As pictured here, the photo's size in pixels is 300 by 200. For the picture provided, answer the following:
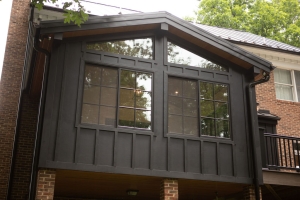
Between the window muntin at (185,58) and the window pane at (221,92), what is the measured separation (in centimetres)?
60

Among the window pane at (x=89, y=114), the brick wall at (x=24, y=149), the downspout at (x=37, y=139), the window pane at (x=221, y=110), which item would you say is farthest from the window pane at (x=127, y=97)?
the brick wall at (x=24, y=149)

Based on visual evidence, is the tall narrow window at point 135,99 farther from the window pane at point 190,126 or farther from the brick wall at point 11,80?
the brick wall at point 11,80

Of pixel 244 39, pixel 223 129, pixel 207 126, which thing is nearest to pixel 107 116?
pixel 207 126

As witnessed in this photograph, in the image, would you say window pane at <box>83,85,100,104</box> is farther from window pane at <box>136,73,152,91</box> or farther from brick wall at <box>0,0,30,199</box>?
brick wall at <box>0,0,30,199</box>

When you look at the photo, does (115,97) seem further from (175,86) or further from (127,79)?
(175,86)

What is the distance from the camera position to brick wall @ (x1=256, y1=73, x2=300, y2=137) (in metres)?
14.9

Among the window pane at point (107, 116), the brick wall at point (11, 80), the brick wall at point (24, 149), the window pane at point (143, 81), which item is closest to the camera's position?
the window pane at point (107, 116)

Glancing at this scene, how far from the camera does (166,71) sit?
36.3 ft

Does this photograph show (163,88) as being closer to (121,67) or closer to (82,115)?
(121,67)

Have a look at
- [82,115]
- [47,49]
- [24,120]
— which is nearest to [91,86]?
[82,115]

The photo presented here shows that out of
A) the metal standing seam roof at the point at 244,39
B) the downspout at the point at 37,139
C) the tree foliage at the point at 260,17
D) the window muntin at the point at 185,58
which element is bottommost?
the downspout at the point at 37,139

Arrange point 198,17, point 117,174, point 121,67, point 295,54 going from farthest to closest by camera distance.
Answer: point 198,17
point 295,54
point 121,67
point 117,174

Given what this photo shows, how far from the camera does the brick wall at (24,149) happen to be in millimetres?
13372

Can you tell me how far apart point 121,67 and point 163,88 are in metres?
1.29
